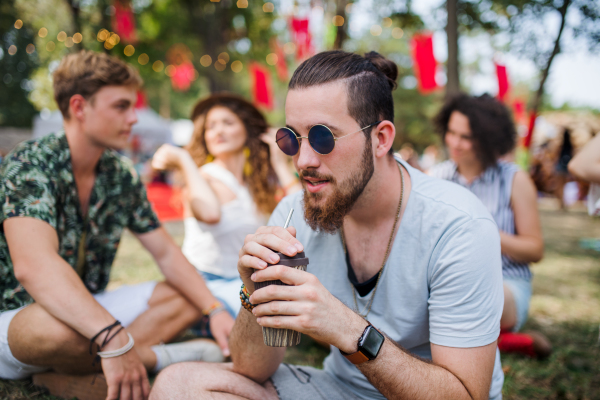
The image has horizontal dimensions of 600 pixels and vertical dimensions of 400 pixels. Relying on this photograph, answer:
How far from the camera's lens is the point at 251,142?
11.9 feet

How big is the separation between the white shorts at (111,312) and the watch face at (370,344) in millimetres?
1789

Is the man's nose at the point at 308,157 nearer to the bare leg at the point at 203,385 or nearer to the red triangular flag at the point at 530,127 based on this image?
the bare leg at the point at 203,385

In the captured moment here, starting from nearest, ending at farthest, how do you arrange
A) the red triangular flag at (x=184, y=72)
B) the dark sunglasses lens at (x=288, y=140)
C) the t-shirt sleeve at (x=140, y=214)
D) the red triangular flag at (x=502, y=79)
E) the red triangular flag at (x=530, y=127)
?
the dark sunglasses lens at (x=288, y=140)
the t-shirt sleeve at (x=140, y=214)
the red triangular flag at (x=502, y=79)
the red triangular flag at (x=530, y=127)
the red triangular flag at (x=184, y=72)

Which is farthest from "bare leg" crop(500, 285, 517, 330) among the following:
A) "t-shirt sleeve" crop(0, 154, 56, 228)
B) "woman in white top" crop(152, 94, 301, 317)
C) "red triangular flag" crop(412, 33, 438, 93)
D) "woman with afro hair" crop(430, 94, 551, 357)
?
"red triangular flag" crop(412, 33, 438, 93)

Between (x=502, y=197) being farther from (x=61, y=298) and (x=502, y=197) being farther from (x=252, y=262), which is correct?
(x=61, y=298)

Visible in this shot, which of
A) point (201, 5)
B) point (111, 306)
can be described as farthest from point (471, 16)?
point (201, 5)

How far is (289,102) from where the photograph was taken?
1612mm

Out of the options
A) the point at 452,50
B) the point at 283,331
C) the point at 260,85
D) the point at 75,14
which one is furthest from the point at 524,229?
the point at 75,14

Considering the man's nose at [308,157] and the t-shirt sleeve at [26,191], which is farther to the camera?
the t-shirt sleeve at [26,191]

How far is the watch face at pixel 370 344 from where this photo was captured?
1.27 m

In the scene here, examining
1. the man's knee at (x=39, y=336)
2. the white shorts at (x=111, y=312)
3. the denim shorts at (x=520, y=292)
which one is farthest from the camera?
the denim shorts at (x=520, y=292)

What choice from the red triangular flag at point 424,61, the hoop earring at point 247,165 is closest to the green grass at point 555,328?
the hoop earring at point 247,165

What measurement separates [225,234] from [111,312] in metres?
0.98

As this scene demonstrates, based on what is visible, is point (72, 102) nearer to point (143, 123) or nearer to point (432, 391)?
point (432, 391)
